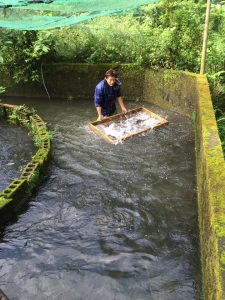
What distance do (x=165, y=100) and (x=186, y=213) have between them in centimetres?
534

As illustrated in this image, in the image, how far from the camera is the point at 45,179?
658cm

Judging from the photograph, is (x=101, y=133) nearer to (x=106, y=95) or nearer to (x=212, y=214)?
(x=106, y=95)

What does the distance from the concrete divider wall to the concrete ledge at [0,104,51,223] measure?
2.65 metres

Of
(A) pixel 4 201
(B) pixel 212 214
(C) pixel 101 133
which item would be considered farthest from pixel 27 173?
(B) pixel 212 214

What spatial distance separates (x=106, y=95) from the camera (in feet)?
26.1

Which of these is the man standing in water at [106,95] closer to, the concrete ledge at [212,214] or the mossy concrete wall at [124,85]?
the mossy concrete wall at [124,85]

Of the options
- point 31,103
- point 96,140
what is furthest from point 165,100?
point 31,103

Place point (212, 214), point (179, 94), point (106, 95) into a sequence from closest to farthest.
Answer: point (212, 214), point (106, 95), point (179, 94)

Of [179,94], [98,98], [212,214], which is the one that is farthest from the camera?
[179,94]

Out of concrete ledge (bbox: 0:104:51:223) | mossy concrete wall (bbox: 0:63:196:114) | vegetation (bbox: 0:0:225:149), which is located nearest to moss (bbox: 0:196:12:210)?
concrete ledge (bbox: 0:104:51:223)

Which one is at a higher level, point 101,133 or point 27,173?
point 101,133

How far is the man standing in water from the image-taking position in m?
7.67

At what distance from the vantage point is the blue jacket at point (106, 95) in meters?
7.78

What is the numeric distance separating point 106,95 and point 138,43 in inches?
133
